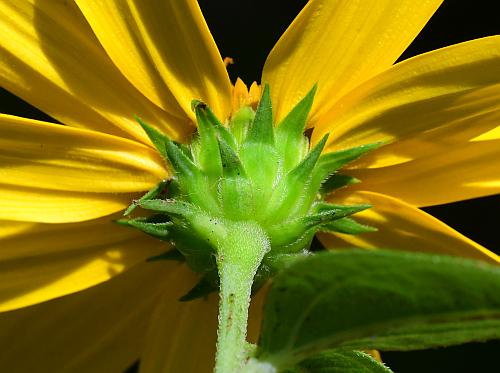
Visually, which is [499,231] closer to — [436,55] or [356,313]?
[436,55]

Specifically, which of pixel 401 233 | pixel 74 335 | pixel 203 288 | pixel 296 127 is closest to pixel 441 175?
pixel 401 233

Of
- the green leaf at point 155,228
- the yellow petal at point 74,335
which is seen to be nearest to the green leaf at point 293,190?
the green leaf at point 155,228

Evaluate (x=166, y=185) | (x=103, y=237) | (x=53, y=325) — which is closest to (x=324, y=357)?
(x=166, y=185)

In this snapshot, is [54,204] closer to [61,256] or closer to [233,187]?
[61,256]

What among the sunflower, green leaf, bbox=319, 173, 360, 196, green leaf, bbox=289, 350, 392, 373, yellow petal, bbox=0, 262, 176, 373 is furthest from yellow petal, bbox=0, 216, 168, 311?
green leaf, bbox=289, 350, 392, 373

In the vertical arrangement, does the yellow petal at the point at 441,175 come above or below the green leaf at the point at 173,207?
above

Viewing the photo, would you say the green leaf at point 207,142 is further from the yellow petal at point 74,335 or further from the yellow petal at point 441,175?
the yellow petal at point 74,335
